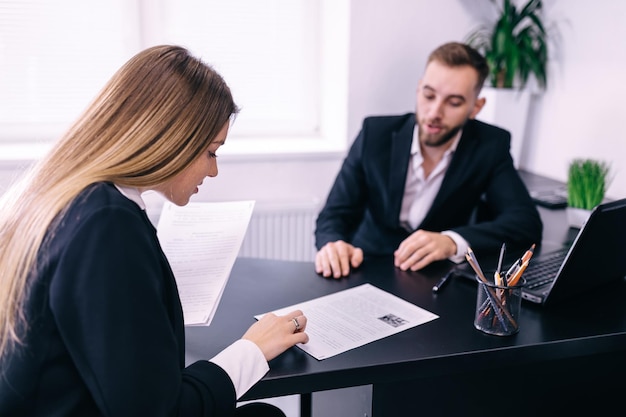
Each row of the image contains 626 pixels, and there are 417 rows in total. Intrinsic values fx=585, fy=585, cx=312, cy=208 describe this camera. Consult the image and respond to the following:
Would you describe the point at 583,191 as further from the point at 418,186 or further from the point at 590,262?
the point at 590,262

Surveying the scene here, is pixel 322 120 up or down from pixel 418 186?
up

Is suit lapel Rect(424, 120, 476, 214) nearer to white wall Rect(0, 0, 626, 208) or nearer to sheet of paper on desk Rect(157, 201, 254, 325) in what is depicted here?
white wall Rect(0, 0, 626, 208)

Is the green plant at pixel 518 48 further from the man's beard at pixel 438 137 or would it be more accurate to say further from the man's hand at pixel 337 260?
the man's hand at pixel 337 260

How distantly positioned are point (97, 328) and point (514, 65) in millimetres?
2153

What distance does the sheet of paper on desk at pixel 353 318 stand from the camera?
1004 millimetres

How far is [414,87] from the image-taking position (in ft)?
8.68

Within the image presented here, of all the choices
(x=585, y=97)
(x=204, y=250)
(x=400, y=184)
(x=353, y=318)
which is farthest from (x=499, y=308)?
(x=585, y=97)

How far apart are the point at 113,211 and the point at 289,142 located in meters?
2.05

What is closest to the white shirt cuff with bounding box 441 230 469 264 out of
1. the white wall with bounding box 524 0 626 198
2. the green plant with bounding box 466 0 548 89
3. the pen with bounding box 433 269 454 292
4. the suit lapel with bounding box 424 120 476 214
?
the pen with bounding box 433 269 454 292

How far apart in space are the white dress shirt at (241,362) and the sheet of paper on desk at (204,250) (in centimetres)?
16

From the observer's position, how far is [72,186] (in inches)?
30.9

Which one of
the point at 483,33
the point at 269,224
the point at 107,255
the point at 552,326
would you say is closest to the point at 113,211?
the point at 107,255

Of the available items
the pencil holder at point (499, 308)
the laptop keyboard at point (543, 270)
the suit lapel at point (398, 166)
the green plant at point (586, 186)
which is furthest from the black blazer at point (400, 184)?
the pencil holder at point (499, 308)

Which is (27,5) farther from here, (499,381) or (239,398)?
(499,381)
